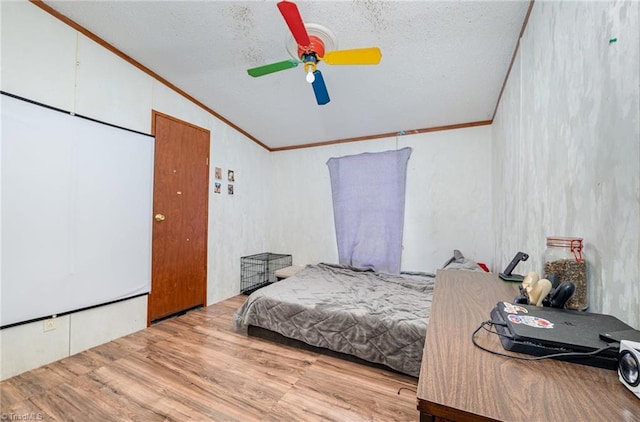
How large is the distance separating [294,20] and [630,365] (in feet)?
5.36

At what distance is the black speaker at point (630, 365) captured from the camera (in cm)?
40

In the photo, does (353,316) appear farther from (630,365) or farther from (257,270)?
(257,270)

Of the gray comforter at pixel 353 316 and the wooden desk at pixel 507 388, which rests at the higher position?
the wooden desk at pixel 507 388

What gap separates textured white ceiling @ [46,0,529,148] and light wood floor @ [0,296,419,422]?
8.01 feet

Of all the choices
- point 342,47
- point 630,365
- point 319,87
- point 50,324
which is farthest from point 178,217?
point 630,365

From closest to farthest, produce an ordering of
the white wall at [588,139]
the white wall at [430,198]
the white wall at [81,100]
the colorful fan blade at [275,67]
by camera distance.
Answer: the white wall at [588,139]
the colorful fan blade at [275,67]
the white wall at [81,100]
the white wall at [430,198]

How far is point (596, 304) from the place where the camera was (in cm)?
77

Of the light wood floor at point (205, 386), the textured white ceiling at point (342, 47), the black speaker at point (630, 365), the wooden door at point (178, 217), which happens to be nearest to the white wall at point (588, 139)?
the black speaker at point (630, 365)

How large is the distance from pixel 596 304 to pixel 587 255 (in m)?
0.16

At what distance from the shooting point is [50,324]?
1.90 meters

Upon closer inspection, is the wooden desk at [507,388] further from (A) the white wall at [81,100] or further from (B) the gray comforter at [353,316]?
(A) the white wall at [81,100]

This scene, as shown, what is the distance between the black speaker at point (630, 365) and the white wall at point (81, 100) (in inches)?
118

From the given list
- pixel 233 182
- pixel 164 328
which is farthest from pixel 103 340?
pixel 233 182

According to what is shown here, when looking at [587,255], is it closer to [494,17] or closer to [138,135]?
[494,17]
